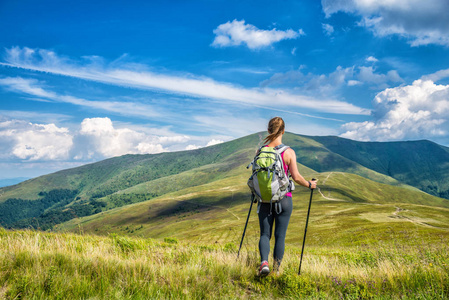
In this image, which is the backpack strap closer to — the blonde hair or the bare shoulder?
the bare shoulder

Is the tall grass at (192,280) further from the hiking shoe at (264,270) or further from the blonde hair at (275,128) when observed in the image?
the blonde hair at (275,128)

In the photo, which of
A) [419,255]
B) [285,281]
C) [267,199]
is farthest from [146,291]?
[419,255]

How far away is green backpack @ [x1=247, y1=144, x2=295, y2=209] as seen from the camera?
20.2 ft

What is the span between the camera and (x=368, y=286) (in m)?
5.14

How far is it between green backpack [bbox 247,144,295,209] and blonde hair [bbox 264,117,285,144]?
0.53 metres

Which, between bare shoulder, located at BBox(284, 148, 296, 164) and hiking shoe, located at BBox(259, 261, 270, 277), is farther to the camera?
bare shoulder, located at BBox(284, 148, 296, 164)

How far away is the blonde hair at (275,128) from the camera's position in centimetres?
679

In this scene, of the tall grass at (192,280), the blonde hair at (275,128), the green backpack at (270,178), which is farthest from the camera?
the blonde hair at (275,128)

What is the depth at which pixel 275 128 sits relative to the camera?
682 cm

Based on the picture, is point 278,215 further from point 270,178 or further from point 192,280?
point 192,280

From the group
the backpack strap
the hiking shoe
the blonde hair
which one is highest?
the blonde hair

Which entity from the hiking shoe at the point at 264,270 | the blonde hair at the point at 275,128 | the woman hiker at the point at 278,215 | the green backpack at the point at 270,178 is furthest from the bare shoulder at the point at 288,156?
the hiking shoe at the point at 264,270

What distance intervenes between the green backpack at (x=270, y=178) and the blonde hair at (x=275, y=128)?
0.53 m

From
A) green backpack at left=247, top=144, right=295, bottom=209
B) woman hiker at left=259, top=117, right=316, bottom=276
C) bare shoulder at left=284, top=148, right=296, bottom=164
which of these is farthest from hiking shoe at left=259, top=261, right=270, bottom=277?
bare shoulder at left=284, top=148, right=296, bottom=164
